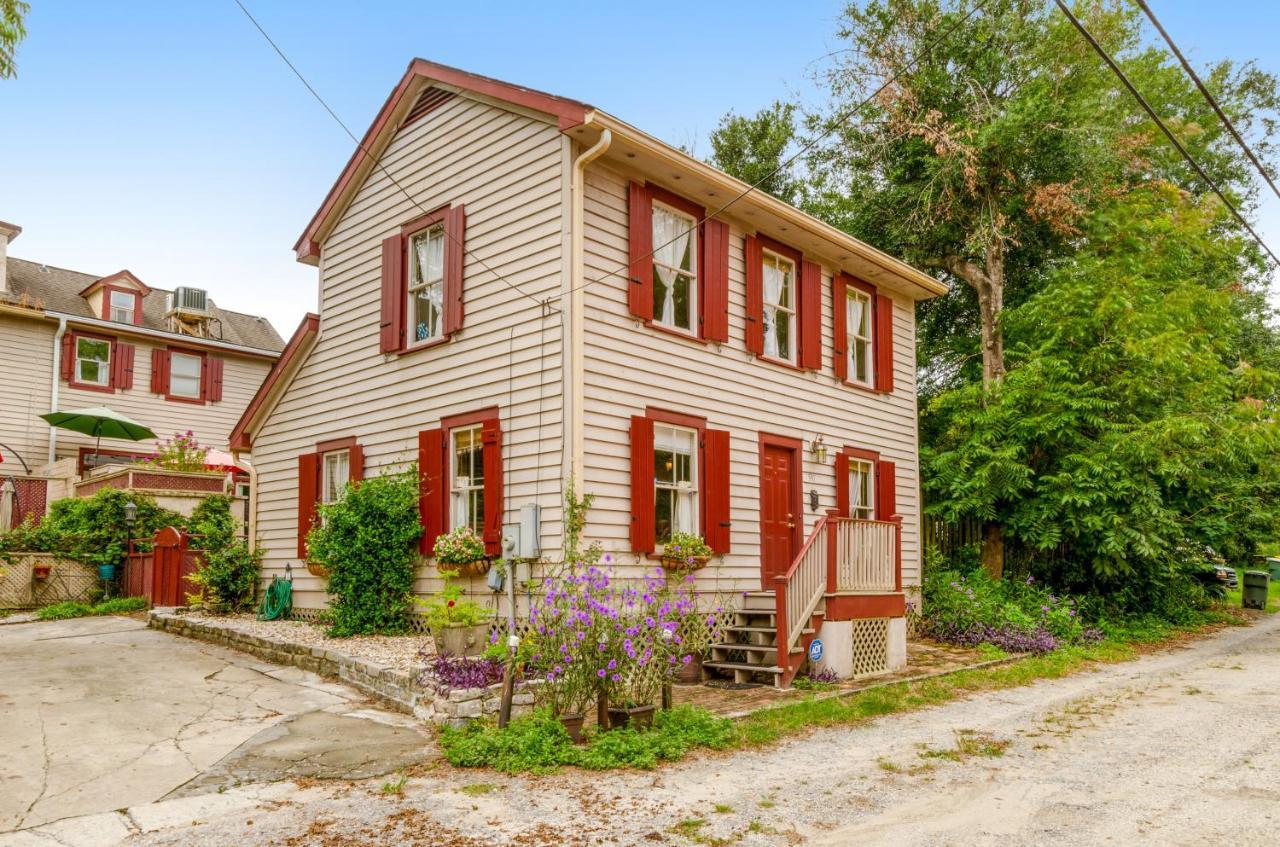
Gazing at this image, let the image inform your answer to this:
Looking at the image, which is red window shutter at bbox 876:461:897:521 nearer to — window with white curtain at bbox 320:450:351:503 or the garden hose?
window with white curtain at bbox 320:450:351:503

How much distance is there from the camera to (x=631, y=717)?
7.30 meters

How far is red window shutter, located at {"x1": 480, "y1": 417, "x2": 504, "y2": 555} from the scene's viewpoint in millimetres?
10031

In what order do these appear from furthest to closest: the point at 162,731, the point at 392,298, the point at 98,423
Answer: the point at 98,423 → the point at 392,298 → the point at 162,731

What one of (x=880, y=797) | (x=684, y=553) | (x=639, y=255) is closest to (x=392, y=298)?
(x=639, y=255)

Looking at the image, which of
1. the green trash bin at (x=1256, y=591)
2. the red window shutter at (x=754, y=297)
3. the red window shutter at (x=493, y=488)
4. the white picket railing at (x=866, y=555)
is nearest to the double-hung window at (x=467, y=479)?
the red window shutter at (x=493, y=488)

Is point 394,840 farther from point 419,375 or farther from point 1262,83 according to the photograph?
point 1262,83

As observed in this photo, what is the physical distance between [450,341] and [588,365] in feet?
7.24

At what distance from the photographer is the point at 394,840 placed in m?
5.06

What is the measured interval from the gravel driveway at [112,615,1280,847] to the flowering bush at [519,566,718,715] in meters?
0.86

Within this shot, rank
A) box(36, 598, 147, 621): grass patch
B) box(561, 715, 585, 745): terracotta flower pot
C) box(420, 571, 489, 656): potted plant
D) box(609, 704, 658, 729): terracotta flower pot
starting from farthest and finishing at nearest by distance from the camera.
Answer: box(36, 598, 147, 621): grass patch, box(420, 571, 489, 656): potted plant, box(609, 704, 658, 729): terracotta flower pot, box(561, 715, 585, 745): terracotta flower pot

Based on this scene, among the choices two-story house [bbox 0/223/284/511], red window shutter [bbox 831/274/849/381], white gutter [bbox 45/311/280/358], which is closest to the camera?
red window shutter [bbox 831/274/849/381]

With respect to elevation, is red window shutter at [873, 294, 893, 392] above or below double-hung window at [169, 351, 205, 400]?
below

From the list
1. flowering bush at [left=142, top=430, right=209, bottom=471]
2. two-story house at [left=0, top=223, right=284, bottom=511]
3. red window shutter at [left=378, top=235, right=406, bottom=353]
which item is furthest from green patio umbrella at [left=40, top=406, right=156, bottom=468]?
red window shutter at [left=378, top=235, right=406, bottom=353]

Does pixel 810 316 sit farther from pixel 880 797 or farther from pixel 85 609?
pixel 85 609
